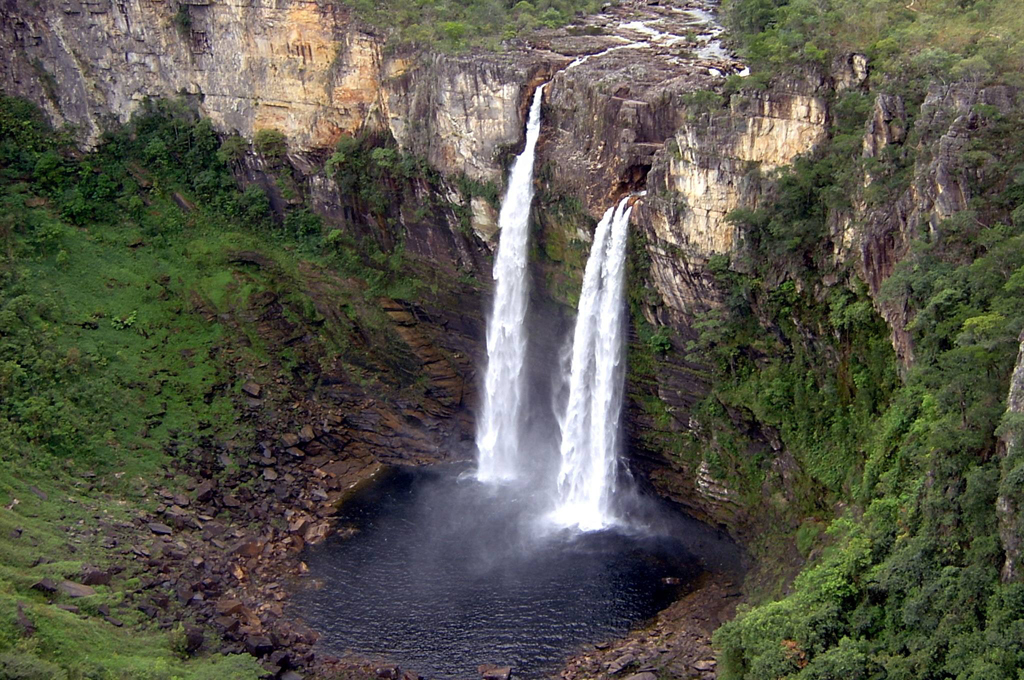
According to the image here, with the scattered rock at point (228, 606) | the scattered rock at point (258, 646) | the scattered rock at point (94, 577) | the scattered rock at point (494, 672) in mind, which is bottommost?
the scattered rock at point (494, 672)

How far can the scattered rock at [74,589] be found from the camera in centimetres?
2764

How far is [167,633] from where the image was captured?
28.3 m

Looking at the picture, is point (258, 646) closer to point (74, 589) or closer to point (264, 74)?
point (74, 589)

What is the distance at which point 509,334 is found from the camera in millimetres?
39062

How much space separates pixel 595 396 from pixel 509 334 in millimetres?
4453

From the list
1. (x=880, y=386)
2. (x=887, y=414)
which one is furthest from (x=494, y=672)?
(x=880, y=386)

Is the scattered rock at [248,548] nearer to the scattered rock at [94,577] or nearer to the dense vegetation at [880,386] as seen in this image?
the scattered rock at [94,577]

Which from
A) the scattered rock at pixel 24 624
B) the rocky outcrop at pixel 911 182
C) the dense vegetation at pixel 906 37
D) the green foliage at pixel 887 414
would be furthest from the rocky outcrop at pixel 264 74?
the scattered rock at pixel 24 624

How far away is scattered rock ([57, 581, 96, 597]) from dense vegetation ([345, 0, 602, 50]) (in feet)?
65.4

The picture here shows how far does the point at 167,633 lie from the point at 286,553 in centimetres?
629

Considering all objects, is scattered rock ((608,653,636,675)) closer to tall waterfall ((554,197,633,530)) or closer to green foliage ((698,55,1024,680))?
green foliage ((698,55,1024,680))

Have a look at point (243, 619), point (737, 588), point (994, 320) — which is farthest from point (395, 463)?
point (994, 320)

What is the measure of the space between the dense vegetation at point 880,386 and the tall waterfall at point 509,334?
7.15 meters

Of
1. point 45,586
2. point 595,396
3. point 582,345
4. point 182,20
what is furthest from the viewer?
point 182,20
